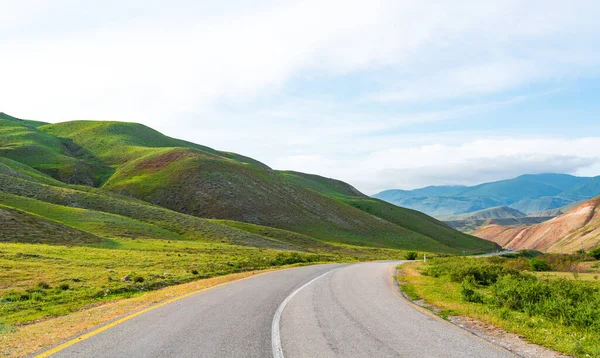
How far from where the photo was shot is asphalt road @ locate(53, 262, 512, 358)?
8.89 meters

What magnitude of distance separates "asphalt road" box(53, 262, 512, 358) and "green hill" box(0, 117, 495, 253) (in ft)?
156

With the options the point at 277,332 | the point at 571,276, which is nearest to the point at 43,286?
the point at 277,332

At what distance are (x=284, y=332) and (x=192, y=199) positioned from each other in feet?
337

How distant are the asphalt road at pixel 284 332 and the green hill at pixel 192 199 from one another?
47.5 meters


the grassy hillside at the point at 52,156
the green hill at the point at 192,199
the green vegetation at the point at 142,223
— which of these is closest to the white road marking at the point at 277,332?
the green vegetation at the point at 142,223

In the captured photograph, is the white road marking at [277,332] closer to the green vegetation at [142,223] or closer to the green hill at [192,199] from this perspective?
the green vegetation at [142,223]

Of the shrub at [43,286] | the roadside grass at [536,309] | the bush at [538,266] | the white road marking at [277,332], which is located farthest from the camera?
the bush at [538,266]

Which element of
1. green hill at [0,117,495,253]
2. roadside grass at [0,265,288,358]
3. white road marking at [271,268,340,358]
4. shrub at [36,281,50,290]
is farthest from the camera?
green hill at [0,117,495,253]

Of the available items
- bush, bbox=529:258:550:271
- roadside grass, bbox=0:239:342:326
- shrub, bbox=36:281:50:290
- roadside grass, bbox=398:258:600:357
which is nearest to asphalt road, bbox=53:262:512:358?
roadside grass, bbox=398:258:600:357

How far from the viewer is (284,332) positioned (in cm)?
1076

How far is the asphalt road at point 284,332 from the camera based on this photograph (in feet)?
29.2

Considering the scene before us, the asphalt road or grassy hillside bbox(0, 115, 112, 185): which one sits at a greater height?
grassy hillside bbox(0, 115, 112, 185)

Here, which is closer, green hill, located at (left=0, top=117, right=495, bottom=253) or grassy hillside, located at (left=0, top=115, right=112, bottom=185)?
green hill, located at (left=0, top=117, right=495, bottom=253)

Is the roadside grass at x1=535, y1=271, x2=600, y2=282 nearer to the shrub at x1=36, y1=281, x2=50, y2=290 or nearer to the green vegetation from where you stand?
the green vegetation
